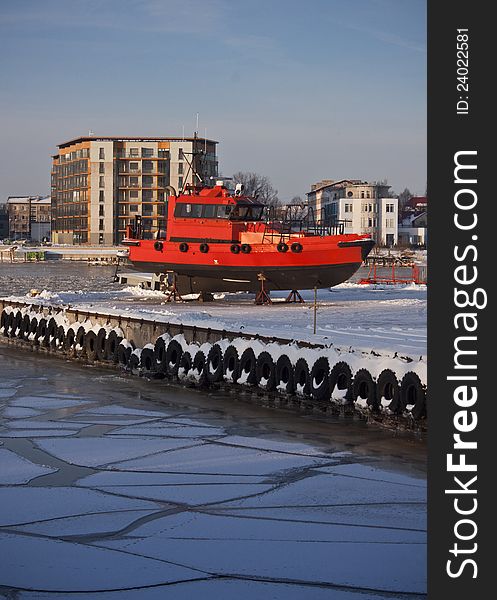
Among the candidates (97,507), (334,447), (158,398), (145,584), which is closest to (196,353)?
(158,398)

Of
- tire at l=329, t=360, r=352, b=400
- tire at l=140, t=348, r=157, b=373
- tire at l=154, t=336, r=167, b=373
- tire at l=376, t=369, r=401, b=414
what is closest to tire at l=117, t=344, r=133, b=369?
tire at l=140, t=348, r=157, b=373

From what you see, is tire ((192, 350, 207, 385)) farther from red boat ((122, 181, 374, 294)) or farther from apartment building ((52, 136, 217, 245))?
apartment building ((52, 136, 217, 245))

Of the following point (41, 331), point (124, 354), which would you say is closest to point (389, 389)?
point (124, 354)

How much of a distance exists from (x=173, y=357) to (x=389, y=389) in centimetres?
730

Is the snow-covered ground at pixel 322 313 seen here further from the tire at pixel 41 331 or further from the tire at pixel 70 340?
the tire at pixel 41 331

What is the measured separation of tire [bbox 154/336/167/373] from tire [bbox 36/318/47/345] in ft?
22.4

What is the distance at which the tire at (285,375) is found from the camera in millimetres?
19172

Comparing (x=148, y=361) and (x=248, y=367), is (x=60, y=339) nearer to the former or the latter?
(x=148, y=361)

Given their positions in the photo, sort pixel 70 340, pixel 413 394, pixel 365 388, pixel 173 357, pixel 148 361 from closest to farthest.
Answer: pixel 413 394 → pixel 365 388 → pixel 173 357 → pixel 148 361 → pixel 70 340

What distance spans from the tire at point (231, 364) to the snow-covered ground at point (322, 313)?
0.86 meters

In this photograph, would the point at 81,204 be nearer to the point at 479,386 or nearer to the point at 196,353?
the point at 196,353

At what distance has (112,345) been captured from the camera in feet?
84.5

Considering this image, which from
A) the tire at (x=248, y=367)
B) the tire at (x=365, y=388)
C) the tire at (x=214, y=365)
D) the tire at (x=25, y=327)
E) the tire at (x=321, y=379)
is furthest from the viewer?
the tire at (x=25, y=327)

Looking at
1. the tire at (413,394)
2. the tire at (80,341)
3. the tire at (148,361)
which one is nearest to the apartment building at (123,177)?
the tire at (80,341)
